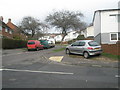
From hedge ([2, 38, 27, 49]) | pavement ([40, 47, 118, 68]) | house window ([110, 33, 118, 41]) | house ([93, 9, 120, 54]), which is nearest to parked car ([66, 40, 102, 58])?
pavement ([40, 47, 118, 68])

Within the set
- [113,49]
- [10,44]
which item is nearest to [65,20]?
[10,44]

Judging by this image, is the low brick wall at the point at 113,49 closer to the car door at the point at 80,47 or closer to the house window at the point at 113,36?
the car door at the point at 80,47

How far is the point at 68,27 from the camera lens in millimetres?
32688

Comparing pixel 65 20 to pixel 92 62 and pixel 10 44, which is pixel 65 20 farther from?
pixel 92 62

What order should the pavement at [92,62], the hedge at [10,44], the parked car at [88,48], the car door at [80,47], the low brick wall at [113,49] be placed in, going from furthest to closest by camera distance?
1. the hedge at [10,44]
2. the low brick wall at [113,49]
3. the car door at [80,47]
4. the parked car at [88,48]
5. the pavement at [92,62]

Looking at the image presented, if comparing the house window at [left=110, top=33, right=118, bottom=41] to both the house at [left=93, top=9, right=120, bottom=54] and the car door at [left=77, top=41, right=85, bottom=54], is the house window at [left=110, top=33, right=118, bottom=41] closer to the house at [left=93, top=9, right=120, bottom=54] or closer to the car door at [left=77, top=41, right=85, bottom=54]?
the house at [left=93, top=9, right=120, bottom=54]

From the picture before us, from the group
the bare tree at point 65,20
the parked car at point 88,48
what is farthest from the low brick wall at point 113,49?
the bare tree at point 65,20

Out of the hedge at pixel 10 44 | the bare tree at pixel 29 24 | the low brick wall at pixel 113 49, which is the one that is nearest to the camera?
the low brick wall at pixel 113 49

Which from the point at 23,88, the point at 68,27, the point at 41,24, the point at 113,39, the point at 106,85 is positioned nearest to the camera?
the point at 23,88

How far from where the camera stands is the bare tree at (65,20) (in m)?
32.0

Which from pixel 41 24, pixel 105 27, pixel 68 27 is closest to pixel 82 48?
pixel 105 27

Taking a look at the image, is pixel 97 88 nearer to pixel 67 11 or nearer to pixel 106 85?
pixel 106 85

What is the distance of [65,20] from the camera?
3216 cm

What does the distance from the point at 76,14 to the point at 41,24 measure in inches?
802
